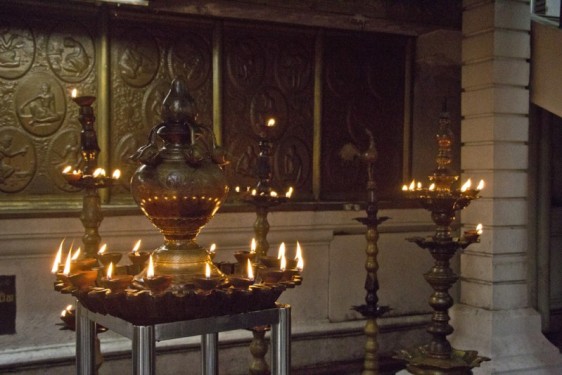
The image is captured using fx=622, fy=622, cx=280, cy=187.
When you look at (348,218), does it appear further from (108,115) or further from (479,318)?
(108,115)

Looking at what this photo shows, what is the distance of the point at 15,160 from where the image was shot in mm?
5402

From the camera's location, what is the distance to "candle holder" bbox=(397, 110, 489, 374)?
4.33 metres

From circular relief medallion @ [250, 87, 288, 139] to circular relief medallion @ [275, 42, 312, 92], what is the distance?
14cm

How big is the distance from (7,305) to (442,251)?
363 centimetres

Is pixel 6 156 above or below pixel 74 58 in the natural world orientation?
below

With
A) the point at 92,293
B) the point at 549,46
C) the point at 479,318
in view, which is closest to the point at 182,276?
the point at 92,293

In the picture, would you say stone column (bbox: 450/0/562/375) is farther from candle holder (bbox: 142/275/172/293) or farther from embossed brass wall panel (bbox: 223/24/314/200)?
candle holder (bbox: 142/275/172/293)

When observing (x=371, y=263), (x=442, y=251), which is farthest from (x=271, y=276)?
(x=371, y=263)

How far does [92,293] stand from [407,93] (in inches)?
218

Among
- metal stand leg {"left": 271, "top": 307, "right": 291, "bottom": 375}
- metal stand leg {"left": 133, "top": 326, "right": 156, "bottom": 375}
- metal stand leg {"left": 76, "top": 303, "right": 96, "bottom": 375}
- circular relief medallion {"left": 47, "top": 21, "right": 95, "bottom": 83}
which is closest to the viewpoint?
metal stand leg {"left": 133, "top": 326, "right": 156, "bottom": 375}

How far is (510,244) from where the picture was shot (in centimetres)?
580

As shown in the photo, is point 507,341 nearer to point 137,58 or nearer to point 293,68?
point 293,68

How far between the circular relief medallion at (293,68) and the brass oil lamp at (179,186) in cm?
437

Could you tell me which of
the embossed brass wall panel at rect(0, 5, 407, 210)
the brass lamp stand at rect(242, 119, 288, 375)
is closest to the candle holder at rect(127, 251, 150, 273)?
the brass lamp stand at rect(242, 119, 288, 375)
